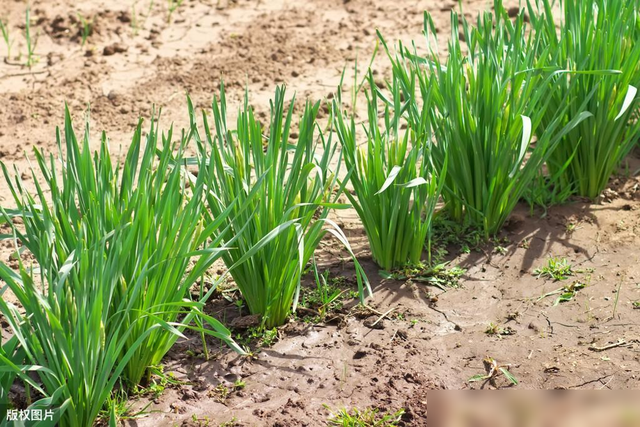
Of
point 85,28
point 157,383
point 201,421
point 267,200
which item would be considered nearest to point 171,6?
point 85,28

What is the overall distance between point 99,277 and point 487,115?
151cm

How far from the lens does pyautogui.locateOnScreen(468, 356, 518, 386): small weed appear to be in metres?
2.55

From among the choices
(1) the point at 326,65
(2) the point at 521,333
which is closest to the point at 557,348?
(2) the point at 521,333

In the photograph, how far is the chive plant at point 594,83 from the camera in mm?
3172

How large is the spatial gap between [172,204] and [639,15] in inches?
83.2

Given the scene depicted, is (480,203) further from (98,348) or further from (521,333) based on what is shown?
(98,348)

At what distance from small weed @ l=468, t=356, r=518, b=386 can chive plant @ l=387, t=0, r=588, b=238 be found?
2.19 ft

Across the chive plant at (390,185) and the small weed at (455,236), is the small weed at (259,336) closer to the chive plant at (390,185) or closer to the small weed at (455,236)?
the chive plant at (390,185)

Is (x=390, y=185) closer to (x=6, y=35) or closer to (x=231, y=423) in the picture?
(x=231, y=423)

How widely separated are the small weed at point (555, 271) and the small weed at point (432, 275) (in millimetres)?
270

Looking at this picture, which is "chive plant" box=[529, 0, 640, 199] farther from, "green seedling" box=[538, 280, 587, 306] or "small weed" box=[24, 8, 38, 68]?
"small weed" box=[24, 8, 38, 68]

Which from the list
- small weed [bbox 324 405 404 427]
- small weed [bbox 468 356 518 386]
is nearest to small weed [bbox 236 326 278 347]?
small weed [bbox 324 405 404 427]

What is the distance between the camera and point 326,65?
468 cm

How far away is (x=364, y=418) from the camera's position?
239 cm
